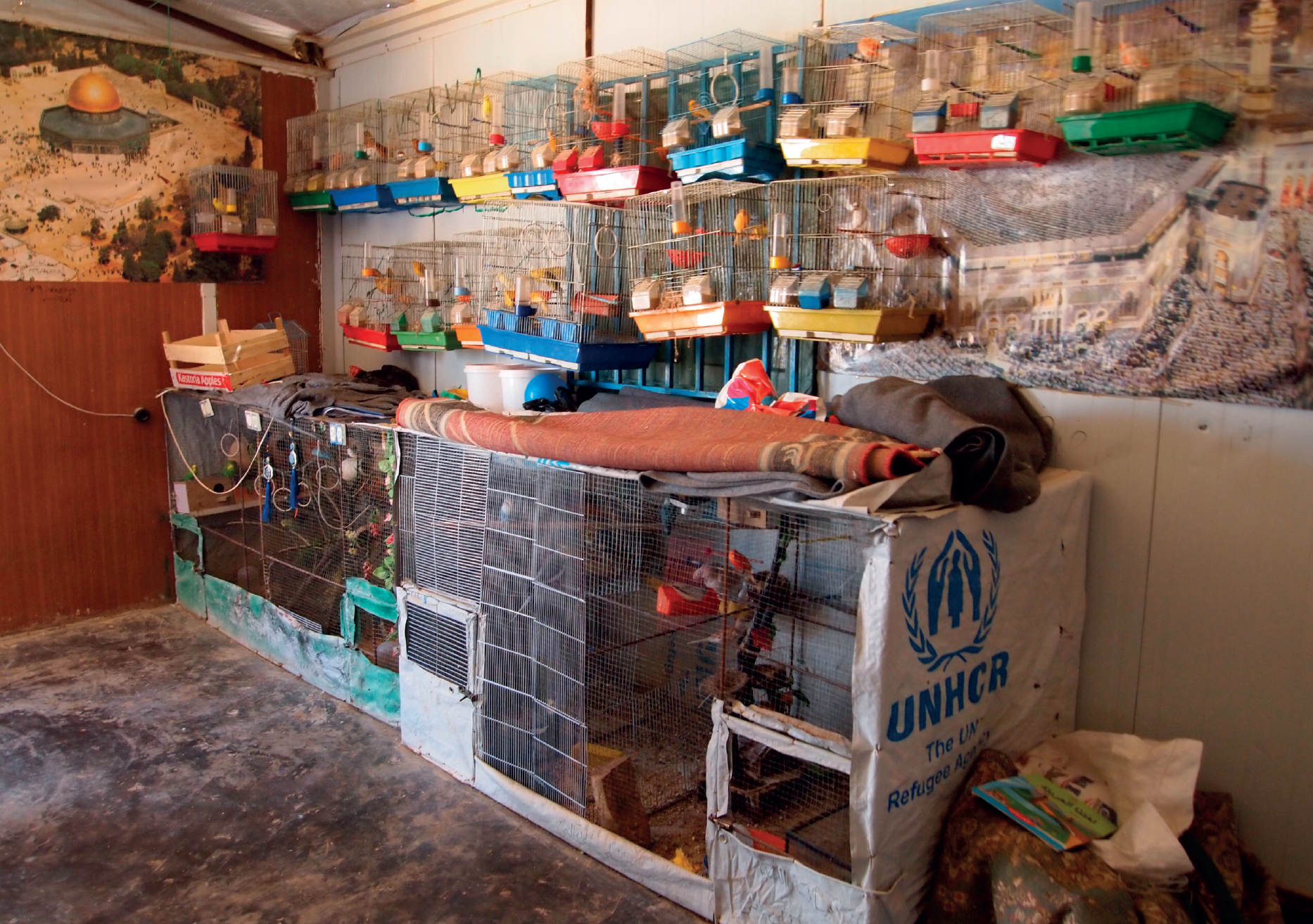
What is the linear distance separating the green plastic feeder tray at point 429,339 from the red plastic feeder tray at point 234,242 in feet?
3.91

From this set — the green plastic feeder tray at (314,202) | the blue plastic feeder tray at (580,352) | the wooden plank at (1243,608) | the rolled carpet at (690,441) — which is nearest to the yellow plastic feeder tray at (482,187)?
the blue plastic feeder tray at (580,352)

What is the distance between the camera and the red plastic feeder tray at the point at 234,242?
552 cm

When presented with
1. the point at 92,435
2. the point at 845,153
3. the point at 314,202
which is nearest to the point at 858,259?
the point at 845,153

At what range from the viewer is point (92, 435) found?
550cm

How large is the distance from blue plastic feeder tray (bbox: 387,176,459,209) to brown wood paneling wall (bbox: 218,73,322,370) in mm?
1293

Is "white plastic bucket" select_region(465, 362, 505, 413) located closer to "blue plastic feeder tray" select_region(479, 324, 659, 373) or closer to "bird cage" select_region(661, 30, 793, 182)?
"blue plastic feeder tray" select_region(479, 324, 659, 373)

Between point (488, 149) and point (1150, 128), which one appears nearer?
point (1150, 128)

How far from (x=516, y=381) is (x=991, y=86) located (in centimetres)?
222

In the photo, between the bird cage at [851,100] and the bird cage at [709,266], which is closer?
the bird cage at [851,100]

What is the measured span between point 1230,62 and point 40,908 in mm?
4097

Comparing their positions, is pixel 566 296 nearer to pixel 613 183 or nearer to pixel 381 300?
pixel 613 183

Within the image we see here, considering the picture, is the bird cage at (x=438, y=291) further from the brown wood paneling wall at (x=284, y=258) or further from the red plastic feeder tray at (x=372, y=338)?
the brown wood paneling wall at (x=284, y=258)

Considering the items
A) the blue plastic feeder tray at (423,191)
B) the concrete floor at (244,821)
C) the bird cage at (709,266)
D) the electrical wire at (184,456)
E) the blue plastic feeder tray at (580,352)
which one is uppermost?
the blue plastic feeder tray at (423,191)

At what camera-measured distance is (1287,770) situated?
9.29 ft
